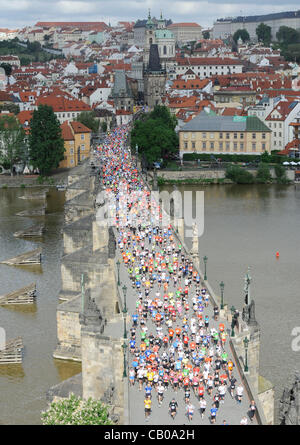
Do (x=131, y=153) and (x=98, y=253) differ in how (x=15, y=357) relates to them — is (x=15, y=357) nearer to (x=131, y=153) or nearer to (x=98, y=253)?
(x=98, y=253)

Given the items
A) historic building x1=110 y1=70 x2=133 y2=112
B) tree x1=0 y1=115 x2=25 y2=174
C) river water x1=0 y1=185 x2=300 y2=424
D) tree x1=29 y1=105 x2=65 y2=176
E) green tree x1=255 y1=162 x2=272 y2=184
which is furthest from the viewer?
historic building x1=110 y1=70 x2=133 y2=112

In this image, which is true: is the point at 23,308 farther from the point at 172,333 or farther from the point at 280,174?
the point at 280,174

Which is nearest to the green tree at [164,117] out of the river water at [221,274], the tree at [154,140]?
the tree at [154,140]

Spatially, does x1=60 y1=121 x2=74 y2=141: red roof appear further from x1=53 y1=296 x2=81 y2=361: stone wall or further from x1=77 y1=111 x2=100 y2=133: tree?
x1=53 y1=296 x2=81 y2=361: stone wall

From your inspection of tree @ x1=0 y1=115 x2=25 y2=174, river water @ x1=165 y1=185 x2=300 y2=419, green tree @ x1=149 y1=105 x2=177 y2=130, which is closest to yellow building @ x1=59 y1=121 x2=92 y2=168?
tree @ x1=0 y1=115 x2=25 y2=174

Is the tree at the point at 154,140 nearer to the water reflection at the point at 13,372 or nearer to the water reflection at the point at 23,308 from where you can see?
the water reflection at the point at 23,308

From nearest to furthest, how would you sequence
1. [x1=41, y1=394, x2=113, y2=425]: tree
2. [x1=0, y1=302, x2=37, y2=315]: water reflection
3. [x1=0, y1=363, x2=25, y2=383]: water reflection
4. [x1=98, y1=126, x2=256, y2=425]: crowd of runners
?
[x1=41, y1=394, x2=113, y2=425]: tree, [x1=98, y1=126, x2=256, y2=425]: crowd of runners, [x1=0, y1=363, x2=25, y2=383]: water reflection, [x1=0, y1=302, x2=37, y2=315]: water reflection

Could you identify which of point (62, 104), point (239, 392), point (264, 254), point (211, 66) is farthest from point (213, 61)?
point (239, 392)

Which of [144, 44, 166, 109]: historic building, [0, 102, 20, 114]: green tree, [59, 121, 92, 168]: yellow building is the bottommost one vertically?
[59, 121, 92, 168]: yellow building

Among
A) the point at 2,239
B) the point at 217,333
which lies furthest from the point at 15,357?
the point at 2,239
